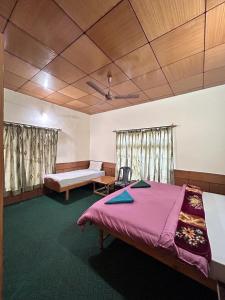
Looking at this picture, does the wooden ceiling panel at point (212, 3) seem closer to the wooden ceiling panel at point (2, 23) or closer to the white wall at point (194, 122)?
the white wall at point (194, 122)

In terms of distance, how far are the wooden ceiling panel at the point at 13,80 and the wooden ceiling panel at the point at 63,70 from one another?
72cm

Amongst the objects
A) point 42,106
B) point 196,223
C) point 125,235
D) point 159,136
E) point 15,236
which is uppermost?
point 42,106

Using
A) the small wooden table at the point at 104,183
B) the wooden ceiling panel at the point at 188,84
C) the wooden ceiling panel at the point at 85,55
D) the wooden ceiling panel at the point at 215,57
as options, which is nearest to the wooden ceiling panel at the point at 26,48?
the wooden ceiling panel at the point at 85,55

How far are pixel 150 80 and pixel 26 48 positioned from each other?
2.14 metres

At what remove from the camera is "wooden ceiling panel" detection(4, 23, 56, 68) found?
5.53 feet

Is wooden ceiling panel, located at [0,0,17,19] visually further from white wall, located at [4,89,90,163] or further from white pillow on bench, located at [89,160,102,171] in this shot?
white pillow on bench, located at [89,160,102,171]

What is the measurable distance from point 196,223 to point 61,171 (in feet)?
12.7

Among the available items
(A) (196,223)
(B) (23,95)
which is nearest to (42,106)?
(B) (23,95)

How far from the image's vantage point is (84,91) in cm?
328

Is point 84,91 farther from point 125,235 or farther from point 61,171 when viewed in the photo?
point 125,235

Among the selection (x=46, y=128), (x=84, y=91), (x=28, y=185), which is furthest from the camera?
(x=46, y=128)

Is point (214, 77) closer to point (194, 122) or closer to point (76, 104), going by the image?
point (194, 122)

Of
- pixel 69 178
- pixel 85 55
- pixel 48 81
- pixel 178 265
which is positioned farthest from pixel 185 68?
pixel 69 178

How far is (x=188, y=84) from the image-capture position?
2.90 meters
